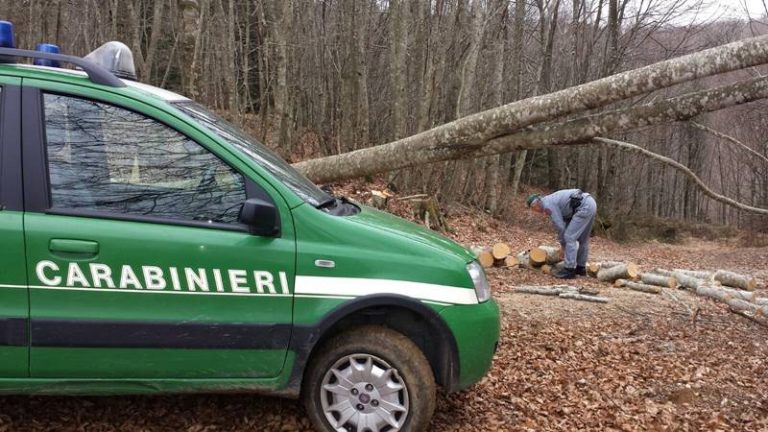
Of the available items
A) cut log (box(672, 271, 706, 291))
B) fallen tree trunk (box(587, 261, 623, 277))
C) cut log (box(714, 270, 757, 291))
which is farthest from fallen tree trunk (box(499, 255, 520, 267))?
cut log (box(714, 270, 757, 291))

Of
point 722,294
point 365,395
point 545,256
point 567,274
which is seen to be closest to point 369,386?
point 365,395

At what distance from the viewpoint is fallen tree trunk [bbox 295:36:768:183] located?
4.76 meters

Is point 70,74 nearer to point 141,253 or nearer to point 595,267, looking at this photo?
point 141,253

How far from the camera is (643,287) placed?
8359 mm

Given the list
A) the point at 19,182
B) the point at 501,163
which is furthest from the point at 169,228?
the point at 501,163

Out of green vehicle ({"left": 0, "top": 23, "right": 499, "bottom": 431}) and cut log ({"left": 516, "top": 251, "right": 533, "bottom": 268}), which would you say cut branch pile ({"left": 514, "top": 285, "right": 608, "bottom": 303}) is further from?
green vehicle ({"left": 0, "top": 23, "right": 499, "bottom": 431})

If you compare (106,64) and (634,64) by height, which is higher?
(634,64)

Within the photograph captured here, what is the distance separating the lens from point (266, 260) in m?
2.98

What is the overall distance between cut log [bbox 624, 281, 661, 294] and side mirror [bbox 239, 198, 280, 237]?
693 centimetres

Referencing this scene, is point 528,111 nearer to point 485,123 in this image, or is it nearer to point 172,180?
point 485,123

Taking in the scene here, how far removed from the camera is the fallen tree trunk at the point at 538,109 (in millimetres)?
4762

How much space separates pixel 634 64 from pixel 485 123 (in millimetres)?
23066

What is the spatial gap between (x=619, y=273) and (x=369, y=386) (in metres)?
7.21

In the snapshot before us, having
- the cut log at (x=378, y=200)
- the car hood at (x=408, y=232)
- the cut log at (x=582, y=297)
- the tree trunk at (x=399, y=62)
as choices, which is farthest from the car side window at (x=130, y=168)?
the tree trunk at (x=399, y=62)
